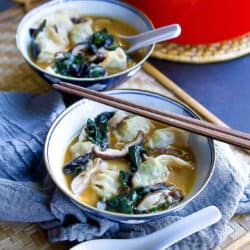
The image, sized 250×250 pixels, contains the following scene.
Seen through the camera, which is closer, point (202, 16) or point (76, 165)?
point (76, 165)

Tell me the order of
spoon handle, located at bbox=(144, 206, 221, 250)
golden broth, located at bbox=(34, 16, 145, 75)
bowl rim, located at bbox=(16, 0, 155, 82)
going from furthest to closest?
golden broth, located at bbox=(34, 16, 145, 75)
bowl rim, located at bbox=(16, 0, 155, 82)
spoon handle, located at bbox=(144, 206, 221, 250)

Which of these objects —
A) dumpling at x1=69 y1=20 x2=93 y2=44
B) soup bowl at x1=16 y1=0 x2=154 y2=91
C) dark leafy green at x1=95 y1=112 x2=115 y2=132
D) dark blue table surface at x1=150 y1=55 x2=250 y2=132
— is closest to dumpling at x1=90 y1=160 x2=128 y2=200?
dark leafy green at x1=95 y1=112 x2=115 y2=132

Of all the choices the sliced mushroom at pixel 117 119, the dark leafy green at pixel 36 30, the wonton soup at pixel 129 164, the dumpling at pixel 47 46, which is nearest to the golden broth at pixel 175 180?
the wonton soup at pixel 129 164

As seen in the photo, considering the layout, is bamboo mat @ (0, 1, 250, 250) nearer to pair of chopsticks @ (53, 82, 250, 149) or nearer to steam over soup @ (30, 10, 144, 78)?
steam over soup @ (30, 10, 144, 78)

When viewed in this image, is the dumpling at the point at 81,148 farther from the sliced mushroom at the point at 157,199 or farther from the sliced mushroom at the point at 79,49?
the sliced mushroom at the point at 79,49

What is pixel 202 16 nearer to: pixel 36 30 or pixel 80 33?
pixel 80 33

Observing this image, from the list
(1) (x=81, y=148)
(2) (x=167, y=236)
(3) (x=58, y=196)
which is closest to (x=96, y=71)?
(1) (x=81, y=148)

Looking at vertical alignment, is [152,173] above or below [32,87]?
above
